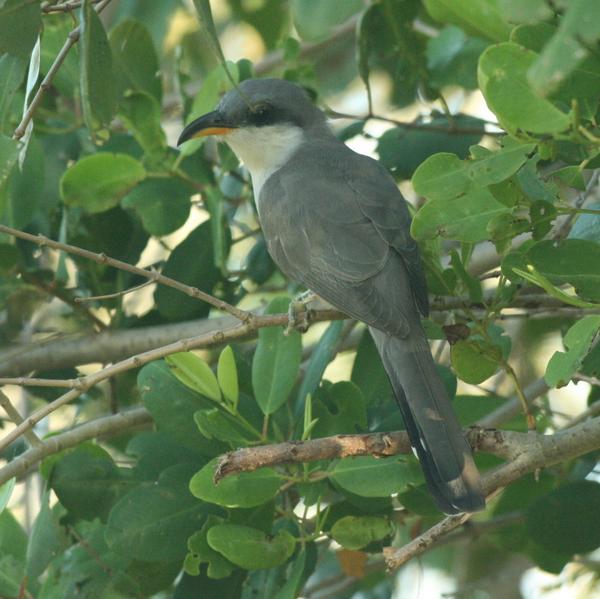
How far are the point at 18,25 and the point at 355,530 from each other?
1687 millimetres

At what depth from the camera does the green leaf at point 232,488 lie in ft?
9.31

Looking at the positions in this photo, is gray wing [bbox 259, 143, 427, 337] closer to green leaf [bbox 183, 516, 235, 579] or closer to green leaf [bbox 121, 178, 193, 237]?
green leaf [bbox 121, 178, 193, 237]

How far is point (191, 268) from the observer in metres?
4.20

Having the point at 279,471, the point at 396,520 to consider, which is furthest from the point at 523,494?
the point at 279,471

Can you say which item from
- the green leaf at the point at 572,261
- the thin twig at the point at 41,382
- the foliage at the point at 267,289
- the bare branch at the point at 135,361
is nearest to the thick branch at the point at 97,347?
the foliage at the point at 267,289

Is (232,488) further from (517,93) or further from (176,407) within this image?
(517,93)

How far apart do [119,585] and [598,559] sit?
88.2 inches

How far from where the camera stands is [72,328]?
465cm

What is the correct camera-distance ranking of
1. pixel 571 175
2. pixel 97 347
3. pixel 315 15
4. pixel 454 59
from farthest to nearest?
pixel 97 347 < pixel 454 59 < pixel 315 15 < pixel 571 175

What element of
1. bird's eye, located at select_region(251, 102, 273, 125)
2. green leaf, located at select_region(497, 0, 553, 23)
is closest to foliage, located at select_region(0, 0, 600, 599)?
green leaf, located at select_region(497, 0, 553, 23)

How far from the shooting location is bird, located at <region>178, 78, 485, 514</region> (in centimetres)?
305

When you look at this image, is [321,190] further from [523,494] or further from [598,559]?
[598,559]

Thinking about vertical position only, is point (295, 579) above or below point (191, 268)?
below

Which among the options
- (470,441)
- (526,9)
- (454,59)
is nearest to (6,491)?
(470,441)
